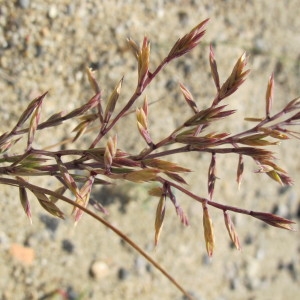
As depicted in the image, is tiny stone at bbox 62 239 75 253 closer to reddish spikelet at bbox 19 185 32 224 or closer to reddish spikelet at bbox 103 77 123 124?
reddish spikelet at bbox 19 185 32 224

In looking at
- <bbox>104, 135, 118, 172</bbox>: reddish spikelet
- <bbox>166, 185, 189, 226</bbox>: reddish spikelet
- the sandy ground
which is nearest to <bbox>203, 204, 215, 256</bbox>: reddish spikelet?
<bbox>166, 185, 189, 226</bbox>: reddish spikelet

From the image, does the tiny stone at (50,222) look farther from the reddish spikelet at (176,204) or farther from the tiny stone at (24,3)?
the reddish spikelet at (176,204)

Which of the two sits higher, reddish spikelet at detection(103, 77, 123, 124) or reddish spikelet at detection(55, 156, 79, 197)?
reddish spikelet at detection(103, 77, 123, 124)

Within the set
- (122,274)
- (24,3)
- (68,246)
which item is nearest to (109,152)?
(24,3)

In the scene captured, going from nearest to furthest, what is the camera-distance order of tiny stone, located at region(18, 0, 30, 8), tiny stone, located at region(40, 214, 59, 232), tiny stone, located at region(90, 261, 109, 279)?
tiny stone, located at region(18, 0, 30, 8) → tiny stone, located at region(40, 214, 59, 232) → tiny stone, located at region(90, 261, 109, 279)

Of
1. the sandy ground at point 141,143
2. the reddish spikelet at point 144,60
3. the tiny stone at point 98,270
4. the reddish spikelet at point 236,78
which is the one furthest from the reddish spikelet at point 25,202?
the tiny stone at point 98,270

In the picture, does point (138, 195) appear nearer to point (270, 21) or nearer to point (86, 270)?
point (86, 270)

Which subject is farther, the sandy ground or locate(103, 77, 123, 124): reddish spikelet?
the sandy ground

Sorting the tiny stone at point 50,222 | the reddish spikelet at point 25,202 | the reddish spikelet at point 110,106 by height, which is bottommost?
the tiny stone at point 50,222
